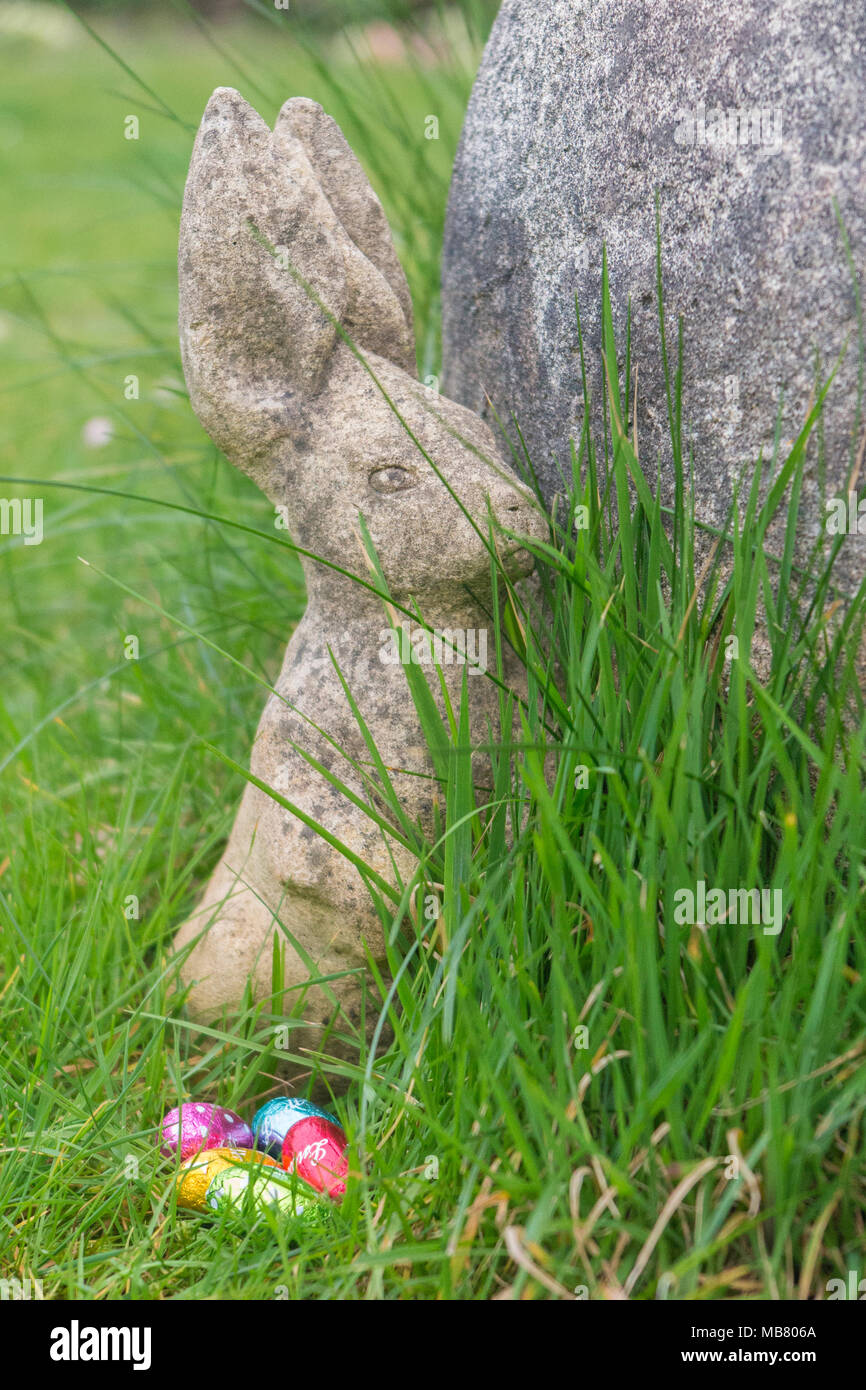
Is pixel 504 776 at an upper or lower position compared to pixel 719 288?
lower

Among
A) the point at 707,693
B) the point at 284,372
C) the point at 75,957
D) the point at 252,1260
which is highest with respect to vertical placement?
the point at 284,372

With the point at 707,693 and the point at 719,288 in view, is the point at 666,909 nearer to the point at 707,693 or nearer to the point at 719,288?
the point at 707,693

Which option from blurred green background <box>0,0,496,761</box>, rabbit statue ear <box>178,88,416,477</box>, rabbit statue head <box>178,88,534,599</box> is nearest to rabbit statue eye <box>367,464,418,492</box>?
rabbit statue head <box>178,88,534,599</box>

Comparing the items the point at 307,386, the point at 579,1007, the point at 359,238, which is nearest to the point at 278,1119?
the point at 579,1007

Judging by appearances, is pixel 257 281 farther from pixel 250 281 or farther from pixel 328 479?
pixel 328 479

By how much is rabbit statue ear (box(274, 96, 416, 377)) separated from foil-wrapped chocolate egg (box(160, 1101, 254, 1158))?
131 centimetres

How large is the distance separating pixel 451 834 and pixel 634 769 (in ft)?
0.94

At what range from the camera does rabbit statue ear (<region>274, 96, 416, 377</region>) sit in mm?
2076

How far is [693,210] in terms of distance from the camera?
184cm

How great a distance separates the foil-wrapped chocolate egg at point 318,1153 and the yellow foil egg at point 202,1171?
0.04 metres

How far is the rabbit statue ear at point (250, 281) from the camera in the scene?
192 centimetres

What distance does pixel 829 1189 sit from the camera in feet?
4.81

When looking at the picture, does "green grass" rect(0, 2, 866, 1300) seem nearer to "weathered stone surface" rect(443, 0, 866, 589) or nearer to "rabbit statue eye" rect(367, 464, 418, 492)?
"weathered stone surface" rect(443, 0, 866, 589)

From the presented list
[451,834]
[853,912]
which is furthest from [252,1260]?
[853,912]
